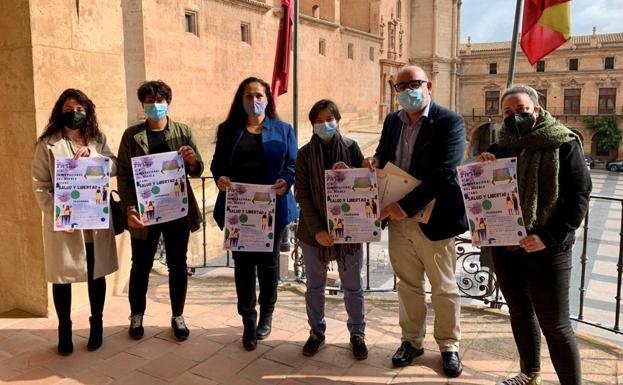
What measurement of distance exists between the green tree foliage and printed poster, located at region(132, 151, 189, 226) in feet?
145

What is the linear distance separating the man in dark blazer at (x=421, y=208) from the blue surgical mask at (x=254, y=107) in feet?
2.65

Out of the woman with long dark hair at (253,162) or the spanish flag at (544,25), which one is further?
the spanish flag at (544,25)

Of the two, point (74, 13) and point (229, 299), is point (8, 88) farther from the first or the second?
point (229, 299)

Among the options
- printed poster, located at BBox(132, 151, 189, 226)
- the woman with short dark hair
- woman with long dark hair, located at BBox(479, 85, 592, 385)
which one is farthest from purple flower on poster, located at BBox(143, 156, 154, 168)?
woman with long dark hair, located at BBox(479, 85, 592, 385)

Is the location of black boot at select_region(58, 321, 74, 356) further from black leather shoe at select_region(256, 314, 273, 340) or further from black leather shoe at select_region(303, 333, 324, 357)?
black leather shoe at select_region(303, 333, 324, 357)

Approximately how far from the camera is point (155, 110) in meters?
3.33

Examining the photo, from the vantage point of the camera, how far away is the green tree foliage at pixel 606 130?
132 ft

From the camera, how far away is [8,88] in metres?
3.91

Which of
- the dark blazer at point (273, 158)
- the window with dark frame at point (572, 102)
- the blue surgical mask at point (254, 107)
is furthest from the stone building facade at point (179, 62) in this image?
the window with dark frame at point (572, 102)

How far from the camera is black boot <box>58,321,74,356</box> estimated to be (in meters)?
3.36

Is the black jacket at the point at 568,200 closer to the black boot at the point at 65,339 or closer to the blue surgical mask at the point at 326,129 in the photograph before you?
the blue surgical mask at the point at 326,129

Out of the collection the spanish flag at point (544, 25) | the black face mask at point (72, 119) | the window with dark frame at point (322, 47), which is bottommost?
the black face mask at point (72, 119)

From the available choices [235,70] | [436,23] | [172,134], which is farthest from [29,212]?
[436,23]

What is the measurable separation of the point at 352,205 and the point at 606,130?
144 ft
